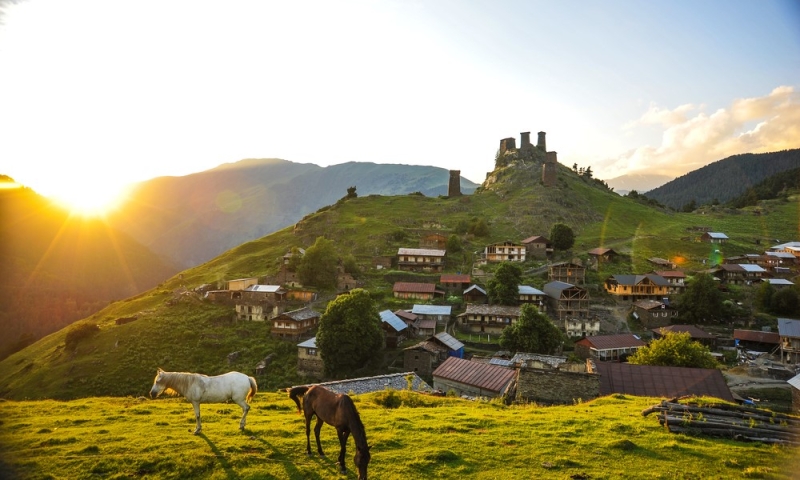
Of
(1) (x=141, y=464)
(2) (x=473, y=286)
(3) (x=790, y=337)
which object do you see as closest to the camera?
(1) (x=141, y=464)

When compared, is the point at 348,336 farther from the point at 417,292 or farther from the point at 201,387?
the point at 201,387

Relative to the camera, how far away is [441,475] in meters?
10.6

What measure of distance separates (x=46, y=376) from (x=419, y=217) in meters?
85.4

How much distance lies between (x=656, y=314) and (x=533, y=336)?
2637 cm

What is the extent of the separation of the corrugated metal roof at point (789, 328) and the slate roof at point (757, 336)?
1.78 metres

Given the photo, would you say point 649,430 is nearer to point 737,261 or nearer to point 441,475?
point 441,475

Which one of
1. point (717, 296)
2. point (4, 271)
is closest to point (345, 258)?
point (717, 296)

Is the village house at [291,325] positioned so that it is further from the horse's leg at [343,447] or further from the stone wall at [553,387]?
the horse's leg at [343,447]

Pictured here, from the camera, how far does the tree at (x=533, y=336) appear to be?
5147 centimetres

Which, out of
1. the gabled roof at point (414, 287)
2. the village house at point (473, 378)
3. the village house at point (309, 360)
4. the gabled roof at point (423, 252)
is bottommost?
the village house at point (309, 360)

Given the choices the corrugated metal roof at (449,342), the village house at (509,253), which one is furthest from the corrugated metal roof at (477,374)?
the village house at (509,253)

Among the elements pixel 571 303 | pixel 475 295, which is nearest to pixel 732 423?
pixel 571 303

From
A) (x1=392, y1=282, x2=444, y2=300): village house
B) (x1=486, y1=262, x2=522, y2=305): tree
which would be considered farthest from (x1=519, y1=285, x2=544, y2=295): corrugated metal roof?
(x1=392, y1=282, x2=444, y2=300): village house

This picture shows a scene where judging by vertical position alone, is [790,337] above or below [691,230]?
below
